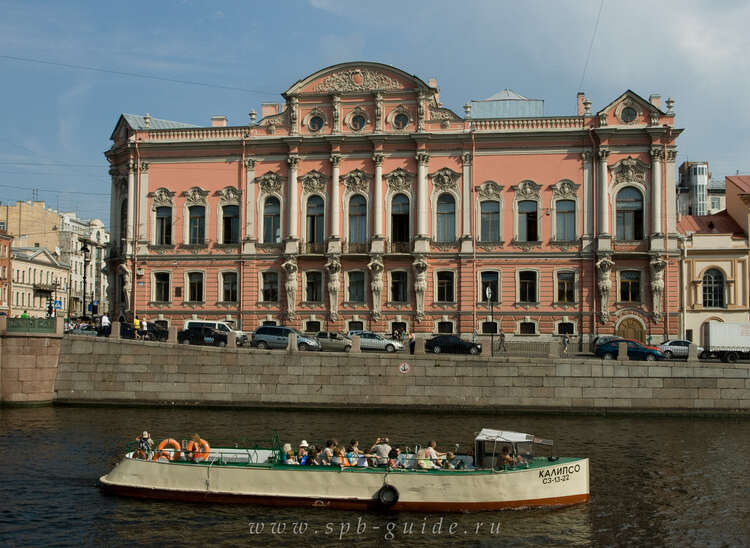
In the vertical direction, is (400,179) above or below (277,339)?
above

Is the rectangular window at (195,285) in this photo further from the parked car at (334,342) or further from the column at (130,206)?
the parked car at (334,342)

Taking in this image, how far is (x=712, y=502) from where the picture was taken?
19.2 m

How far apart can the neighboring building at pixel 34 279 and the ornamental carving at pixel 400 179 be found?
154 feet

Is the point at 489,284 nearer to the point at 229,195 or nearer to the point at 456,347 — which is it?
→ the point at 456,347

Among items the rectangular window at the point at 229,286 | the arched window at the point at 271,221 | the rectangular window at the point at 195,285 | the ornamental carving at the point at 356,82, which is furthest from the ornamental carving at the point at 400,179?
the rectangular window at the point at 195,285

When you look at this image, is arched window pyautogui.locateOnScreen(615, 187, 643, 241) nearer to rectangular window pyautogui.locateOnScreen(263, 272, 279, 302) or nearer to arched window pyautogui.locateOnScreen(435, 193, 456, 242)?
arched window pyautogui.locateOnScreen(435, 193, 456, 242)

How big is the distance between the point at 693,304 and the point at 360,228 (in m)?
20.0

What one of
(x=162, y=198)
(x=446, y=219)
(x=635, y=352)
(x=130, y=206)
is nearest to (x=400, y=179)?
(x=446, y=219)

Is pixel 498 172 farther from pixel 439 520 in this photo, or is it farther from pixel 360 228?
pixel 439 520

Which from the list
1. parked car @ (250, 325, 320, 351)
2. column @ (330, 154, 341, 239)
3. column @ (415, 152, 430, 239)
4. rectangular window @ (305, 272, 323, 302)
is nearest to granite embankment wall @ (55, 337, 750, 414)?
parked car @ (250, 325, 320, 351)

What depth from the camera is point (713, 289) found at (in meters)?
46.1

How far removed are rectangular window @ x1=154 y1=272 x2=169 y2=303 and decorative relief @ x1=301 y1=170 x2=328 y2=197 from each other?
10.0 meters

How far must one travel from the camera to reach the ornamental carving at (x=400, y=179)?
148 ft

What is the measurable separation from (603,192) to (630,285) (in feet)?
17.5
